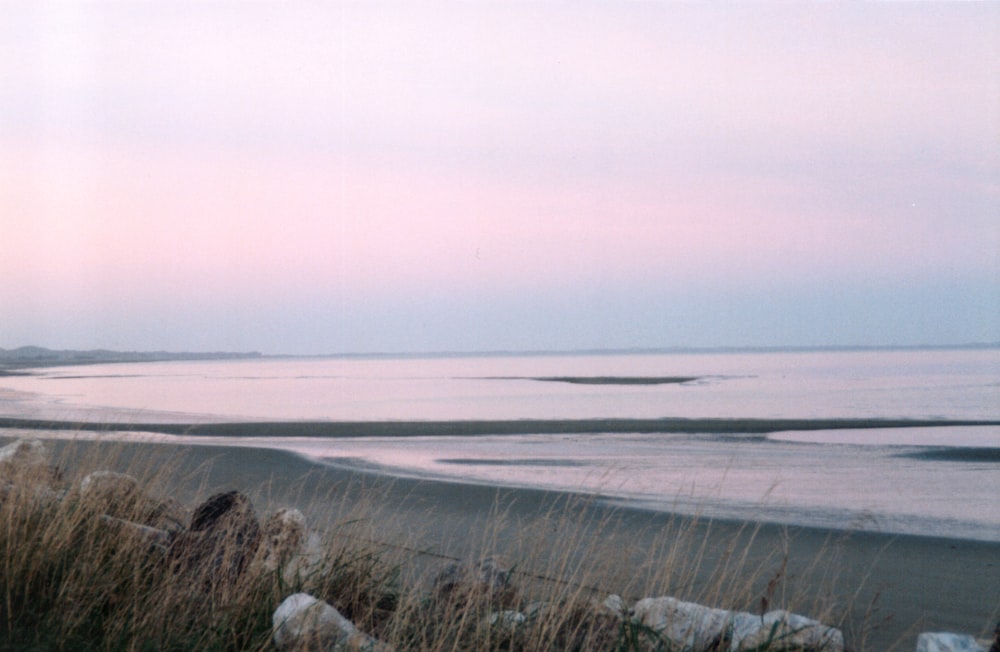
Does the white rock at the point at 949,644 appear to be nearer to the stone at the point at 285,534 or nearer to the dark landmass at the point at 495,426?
the stone at the point at 285,534

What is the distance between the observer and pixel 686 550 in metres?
8.59

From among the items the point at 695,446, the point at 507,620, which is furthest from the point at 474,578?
the point at 695,446

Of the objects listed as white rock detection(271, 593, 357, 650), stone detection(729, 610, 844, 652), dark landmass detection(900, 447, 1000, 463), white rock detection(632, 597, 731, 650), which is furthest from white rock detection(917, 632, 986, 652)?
dark landmass detection(900, 447, 1000, 463)

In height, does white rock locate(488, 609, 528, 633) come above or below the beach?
above

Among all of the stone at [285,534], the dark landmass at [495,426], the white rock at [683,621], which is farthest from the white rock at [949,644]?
the dark landmass at [495,426]

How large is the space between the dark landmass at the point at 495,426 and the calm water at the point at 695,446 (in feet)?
3.68

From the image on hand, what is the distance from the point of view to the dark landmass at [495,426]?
25.4 meters

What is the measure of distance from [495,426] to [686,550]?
1840 cm

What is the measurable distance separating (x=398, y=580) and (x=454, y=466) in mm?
11561

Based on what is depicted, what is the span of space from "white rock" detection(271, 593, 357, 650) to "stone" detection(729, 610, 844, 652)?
2.02m

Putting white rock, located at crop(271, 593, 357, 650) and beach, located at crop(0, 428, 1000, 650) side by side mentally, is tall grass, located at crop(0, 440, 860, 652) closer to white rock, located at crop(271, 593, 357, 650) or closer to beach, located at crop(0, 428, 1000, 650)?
white rock, located at crop(271, 593, 357, 650)

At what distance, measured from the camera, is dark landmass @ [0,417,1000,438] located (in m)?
25.4

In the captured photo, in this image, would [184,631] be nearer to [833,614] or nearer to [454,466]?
[833,614]

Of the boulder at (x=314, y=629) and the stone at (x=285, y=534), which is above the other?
the stone at (x=285, y=534)
